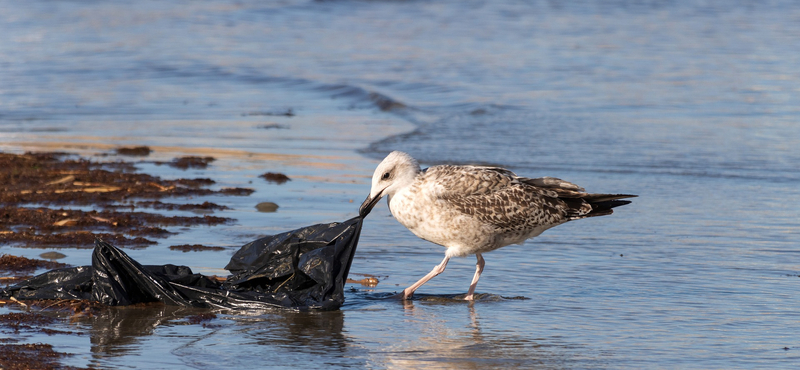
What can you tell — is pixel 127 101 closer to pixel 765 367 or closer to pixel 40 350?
pixel 40 350

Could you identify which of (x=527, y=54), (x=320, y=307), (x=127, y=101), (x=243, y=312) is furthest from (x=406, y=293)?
(x=527, y=54)

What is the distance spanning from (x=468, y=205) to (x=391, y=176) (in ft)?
1.78

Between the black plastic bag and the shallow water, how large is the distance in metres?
0.13

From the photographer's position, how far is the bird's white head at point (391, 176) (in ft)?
20.8

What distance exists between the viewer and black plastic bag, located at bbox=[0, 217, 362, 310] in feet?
18.6

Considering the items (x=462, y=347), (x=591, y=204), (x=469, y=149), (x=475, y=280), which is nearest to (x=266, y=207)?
(x=475, y=280)

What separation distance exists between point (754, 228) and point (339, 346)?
4.45 metres

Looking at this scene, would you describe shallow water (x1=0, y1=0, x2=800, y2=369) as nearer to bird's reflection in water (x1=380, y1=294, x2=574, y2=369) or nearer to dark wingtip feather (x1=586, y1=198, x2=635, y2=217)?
bird's reflection in water (x1=380, y1=294, x2=574, y2=369)

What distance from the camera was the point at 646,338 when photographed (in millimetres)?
5316

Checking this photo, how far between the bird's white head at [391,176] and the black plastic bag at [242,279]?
0.99 ft

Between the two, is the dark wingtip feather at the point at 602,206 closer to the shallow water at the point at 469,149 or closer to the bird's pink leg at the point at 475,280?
the shallow water at the point at 469,149

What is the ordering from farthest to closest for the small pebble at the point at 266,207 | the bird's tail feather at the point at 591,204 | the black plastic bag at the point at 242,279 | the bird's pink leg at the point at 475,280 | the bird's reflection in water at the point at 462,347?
the small pebble at the point at 266,207, the bird's tail feather at the point at 591,204, the bird's pink leg at the point at 475,280, the black plastic bag at the point at 242,279, the bird's reflection in water at the point at 462,347

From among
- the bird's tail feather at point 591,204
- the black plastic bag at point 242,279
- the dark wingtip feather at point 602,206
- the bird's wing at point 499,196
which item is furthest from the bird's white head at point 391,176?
the dark wingtip feather at point 602,206

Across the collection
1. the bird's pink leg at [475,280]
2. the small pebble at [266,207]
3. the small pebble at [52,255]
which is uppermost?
the small pebble at [266,207]
